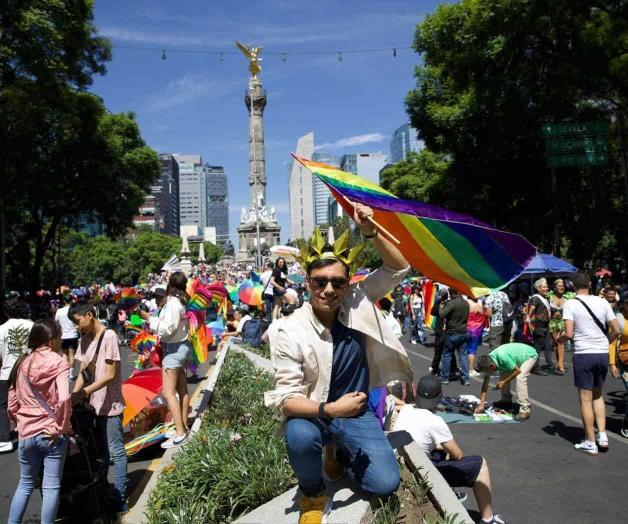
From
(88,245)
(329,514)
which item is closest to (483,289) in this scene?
(329,514)

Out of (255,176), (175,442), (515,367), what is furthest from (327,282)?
(255,176)

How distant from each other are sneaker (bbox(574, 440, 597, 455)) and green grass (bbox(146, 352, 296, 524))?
3177 mm

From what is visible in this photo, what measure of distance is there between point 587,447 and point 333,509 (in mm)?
3865

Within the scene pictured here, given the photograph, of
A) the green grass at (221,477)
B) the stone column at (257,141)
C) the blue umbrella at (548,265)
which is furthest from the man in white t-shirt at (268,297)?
the stone column at (257,141)

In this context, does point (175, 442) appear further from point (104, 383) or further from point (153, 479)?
point (104, 383)

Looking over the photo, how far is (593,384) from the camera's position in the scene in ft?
18.4

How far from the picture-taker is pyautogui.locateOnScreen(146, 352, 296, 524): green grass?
379 cm

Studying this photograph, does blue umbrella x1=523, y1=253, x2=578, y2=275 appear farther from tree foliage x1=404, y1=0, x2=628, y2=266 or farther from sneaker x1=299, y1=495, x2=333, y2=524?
sneaker x1=299, y1=495, x2=333, y2=524

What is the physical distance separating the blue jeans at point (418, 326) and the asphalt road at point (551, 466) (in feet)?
23.6

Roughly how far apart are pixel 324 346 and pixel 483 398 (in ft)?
17.3

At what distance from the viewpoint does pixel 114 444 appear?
444 centimetres

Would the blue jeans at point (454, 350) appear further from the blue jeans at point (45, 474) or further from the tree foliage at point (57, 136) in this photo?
the tree foliage at point (57, 136)

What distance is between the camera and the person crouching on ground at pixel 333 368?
270 centimetres

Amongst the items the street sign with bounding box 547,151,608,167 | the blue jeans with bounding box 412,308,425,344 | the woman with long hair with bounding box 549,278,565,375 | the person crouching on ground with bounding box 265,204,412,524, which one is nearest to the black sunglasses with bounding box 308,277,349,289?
the person crouching on ground with bounding box 265,204,412,524
